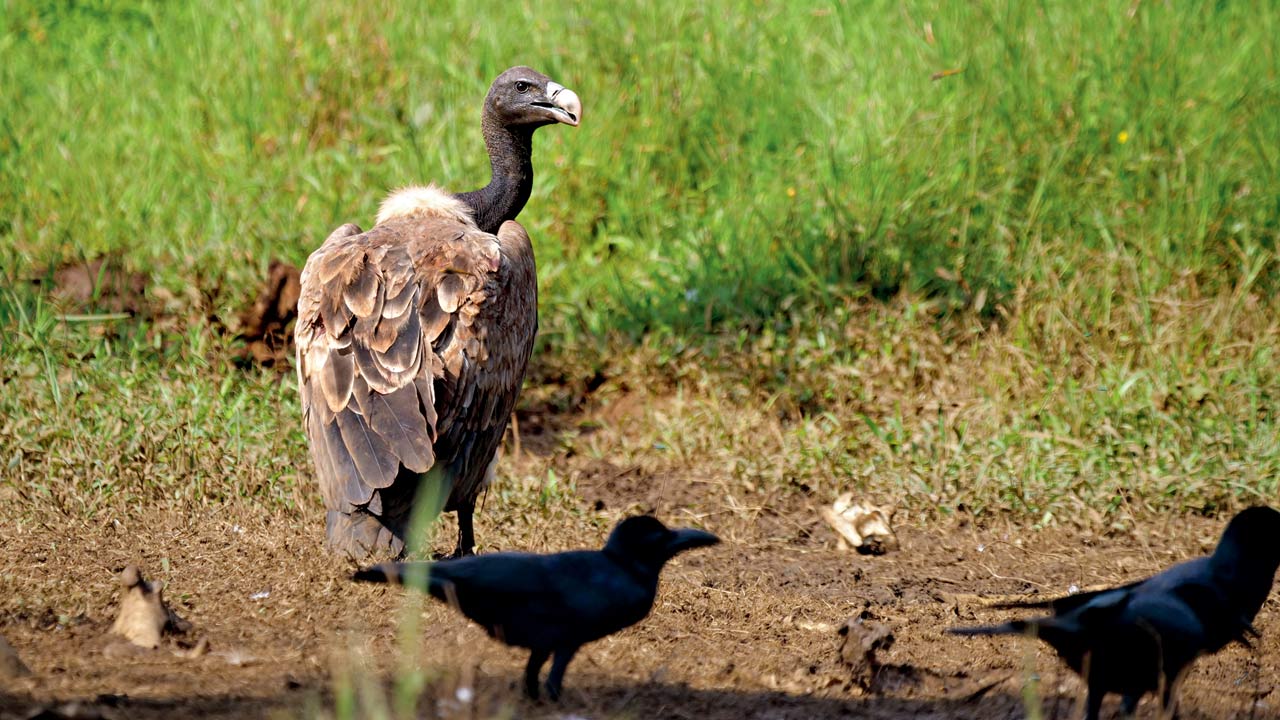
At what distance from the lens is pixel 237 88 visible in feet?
25.3

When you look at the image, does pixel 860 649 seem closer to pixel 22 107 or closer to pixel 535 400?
pixel 535 400

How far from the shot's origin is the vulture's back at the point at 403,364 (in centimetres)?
411

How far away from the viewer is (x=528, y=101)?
5.51 meters

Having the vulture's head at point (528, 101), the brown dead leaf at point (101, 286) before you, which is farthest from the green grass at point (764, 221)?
the vulture's head at point (528, 101)

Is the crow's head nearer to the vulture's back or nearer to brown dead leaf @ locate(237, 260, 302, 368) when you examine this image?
the vulture's back

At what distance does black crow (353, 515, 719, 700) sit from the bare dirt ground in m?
0.16

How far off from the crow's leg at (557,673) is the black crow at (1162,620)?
86 centimetres

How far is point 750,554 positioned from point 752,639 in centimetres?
104

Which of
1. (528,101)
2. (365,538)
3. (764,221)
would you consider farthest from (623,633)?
(764,221)

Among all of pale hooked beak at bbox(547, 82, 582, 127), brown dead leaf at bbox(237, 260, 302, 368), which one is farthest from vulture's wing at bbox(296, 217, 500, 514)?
brown dead leaf at bbox(237, 260, 302, 368)

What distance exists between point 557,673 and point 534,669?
0.05 metres

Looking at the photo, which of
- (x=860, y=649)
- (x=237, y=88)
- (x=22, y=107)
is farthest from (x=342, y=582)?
(x=22, y=107)

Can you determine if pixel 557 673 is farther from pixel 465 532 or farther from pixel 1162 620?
pixel 465 532

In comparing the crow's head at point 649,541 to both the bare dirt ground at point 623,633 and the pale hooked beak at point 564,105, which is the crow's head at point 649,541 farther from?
the pale hooked beak at point 564,105
